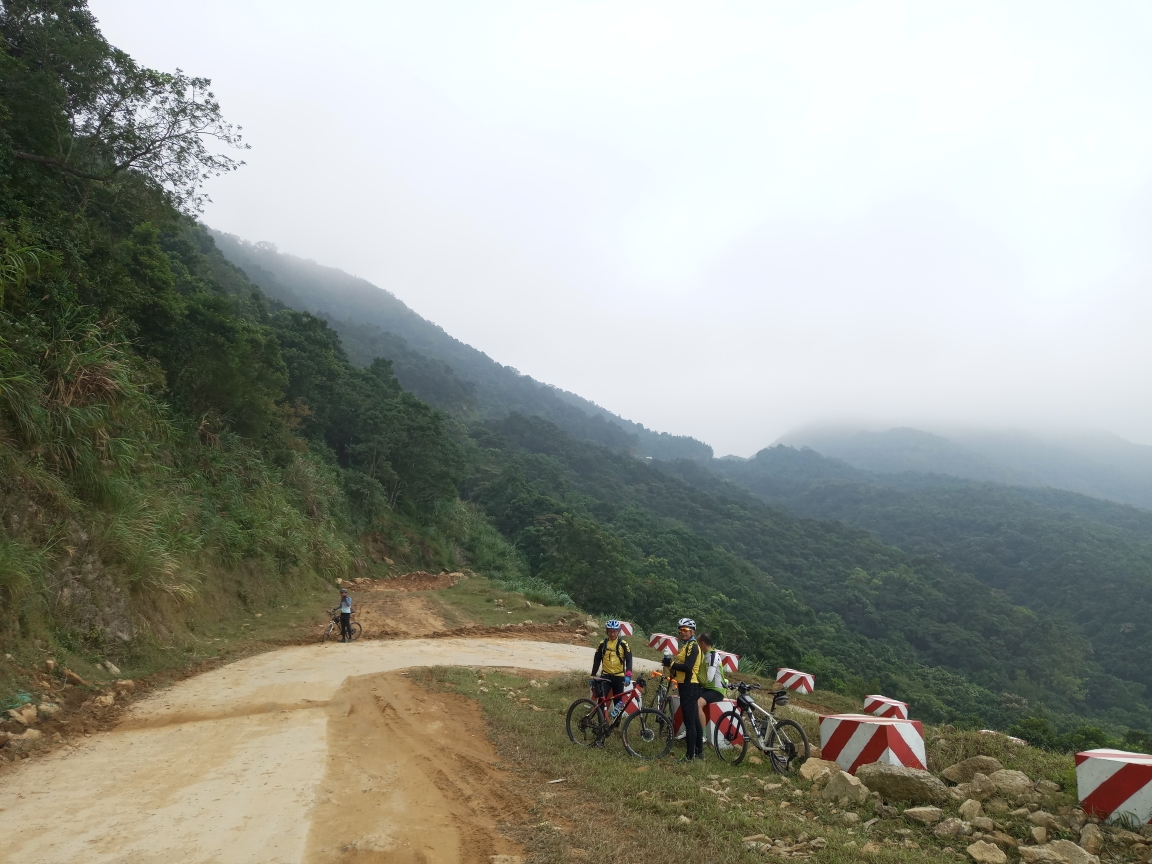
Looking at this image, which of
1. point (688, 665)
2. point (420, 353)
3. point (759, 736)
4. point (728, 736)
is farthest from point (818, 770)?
point (420, 353)

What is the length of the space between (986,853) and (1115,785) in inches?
51.6

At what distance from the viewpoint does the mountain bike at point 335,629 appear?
591 inches

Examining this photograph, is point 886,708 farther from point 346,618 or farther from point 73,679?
point 73,679

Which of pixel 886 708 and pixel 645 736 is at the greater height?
pixel 645 736

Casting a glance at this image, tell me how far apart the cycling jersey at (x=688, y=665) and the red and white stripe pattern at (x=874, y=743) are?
1718 millimetres

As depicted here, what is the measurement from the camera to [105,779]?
596 centimetres

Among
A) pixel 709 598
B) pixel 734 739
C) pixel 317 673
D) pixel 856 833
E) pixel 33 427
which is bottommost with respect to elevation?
pixel 709 598

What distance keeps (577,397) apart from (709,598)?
153008 millimetres

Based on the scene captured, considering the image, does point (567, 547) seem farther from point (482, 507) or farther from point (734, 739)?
point (734, 739)

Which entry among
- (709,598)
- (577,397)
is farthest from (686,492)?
A: (577,397)

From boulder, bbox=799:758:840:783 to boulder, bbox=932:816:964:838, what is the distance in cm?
114

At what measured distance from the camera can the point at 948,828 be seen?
5145mm

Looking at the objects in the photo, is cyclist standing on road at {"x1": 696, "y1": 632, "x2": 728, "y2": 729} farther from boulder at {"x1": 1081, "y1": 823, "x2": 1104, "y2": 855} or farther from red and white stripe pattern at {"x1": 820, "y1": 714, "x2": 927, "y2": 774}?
boulder at {"x1": 1081, "y1": 823, "x2": 1104, "y2": 855}

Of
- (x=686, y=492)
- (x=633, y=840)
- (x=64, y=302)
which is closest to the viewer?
(x=633, y=840)
